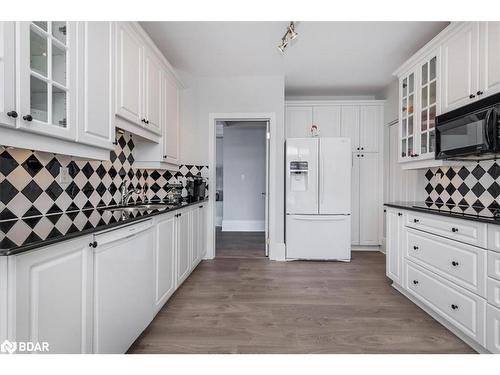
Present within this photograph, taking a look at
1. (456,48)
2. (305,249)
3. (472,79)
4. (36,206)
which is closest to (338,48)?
(456,48)

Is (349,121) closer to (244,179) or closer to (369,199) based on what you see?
(369,199)

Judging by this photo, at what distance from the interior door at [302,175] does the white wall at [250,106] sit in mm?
140

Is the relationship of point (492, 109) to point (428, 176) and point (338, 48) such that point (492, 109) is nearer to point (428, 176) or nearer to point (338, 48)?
point (428, 176)

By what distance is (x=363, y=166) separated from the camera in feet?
13.9

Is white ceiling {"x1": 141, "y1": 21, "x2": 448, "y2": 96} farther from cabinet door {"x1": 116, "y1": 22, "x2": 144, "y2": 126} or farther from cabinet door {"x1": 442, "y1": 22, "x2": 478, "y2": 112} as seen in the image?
cabinet door {"x1": 116, "y1": 22, "x2": 144, "y2": 126}

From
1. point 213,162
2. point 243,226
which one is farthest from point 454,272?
point 243,226

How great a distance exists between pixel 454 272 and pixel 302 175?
2114 mm

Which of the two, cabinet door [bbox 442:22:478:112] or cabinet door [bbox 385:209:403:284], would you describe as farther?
cabinet door [bbox 385:209:403:284]

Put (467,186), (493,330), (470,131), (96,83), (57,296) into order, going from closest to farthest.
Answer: (57,296) → (493,330) → (96,83) → (470,131) → (467,186)

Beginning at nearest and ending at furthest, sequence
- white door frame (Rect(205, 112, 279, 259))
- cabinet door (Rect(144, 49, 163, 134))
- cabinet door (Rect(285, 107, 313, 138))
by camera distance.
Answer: cabinet door (Rect(144, 49, 163, 134)) → white door frame (Rect(205, 112, 279, 259)) → cabinet door (Rect(285, 107, 313, 138))

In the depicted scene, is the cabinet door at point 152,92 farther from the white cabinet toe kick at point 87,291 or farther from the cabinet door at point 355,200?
the cabinet door at point 355,200

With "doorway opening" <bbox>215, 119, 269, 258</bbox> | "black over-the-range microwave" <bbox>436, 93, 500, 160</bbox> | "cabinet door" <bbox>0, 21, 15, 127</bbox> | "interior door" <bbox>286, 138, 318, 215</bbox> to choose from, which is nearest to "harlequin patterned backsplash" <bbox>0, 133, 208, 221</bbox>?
"cabinet door" <bbox>0, 21, 15, 127</bbox>

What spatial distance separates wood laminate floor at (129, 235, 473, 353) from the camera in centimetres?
179

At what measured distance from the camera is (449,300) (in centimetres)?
195
